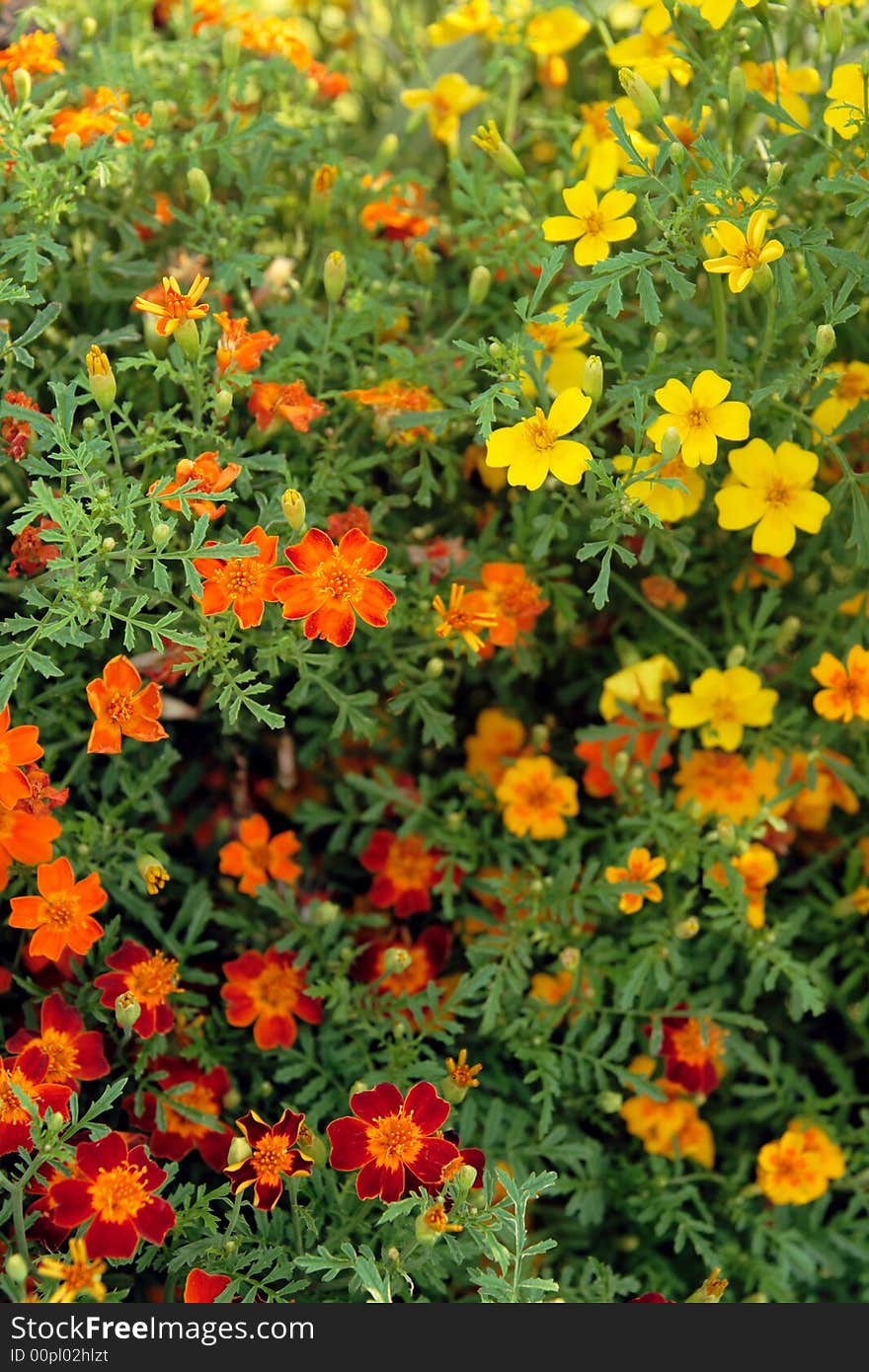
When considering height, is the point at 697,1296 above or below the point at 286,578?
below

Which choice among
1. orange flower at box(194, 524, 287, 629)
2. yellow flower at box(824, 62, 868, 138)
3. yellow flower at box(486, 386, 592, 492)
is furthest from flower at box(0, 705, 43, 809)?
yellow flower at box(824, 62, 868, 138)

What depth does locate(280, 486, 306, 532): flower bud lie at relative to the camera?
3.01 feet

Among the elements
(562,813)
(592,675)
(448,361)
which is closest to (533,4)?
(448,361)

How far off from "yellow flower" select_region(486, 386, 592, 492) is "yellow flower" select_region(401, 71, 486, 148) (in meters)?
0.42

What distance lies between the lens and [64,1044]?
1.00m

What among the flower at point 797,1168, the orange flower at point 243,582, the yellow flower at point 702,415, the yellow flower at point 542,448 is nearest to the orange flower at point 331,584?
the orange flower at point 243,582

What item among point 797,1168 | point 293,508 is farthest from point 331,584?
point 797,1168

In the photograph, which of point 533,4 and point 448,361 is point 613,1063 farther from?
point 533,4

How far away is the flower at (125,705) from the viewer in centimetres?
92

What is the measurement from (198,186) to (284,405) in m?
0.20

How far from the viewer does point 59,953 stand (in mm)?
991

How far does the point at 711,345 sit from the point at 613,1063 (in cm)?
→ 63

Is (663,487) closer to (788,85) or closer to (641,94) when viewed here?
(641,94)

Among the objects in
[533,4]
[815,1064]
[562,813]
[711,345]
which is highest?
[533,4]
